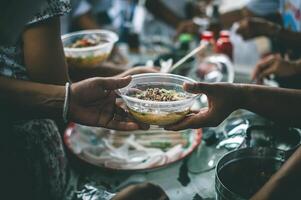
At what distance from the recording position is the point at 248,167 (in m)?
1.57

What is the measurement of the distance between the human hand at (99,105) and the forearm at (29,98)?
7cm

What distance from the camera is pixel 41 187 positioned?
5.80ft

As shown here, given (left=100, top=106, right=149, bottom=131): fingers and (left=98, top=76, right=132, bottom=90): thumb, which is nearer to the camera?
(left=98, top=76, right=132, bottom=90): thumb

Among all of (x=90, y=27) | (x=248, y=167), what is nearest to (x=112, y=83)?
(x=248, y=167)

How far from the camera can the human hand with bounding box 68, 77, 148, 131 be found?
60.0 inches

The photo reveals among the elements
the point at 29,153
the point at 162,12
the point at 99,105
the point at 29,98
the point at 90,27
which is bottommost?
the point at 90,27

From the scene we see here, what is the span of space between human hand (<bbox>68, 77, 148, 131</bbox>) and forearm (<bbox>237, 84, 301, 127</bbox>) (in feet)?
1.77

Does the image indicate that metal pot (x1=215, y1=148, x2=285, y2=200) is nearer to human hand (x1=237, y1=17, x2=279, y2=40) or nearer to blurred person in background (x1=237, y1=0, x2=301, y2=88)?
blurred person in background (x1=237, y1=0, x2=301, y2=88)

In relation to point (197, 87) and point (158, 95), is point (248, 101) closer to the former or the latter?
point (197, 87)

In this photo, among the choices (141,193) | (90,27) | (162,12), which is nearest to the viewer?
(141,193)

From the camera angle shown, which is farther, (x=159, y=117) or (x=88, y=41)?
(x=88, y=41)

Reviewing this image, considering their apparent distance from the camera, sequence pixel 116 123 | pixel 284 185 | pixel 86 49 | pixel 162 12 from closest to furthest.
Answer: pixel 284 185
pixel 116 123
pixel 86 49
pixel 162 12

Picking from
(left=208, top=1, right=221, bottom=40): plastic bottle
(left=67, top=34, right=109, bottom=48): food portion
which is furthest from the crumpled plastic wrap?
(left=208, top=1, right=221, bottom=40): plastic bottle

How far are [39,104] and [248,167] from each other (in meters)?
1.01
